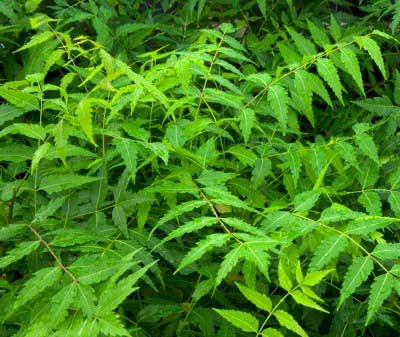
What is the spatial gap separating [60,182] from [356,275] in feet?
2.74

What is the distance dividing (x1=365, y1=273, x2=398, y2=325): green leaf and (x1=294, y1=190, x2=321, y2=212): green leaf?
0.27 metres

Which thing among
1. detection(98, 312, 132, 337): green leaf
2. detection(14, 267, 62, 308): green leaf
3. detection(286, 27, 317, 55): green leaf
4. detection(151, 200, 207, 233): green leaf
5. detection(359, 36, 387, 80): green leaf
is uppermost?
detection(359, 36, 387, 80): green leaf

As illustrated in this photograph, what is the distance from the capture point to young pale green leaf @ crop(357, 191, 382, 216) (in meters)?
1.91

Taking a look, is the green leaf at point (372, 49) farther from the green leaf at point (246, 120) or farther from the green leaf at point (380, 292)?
the green leaf at point (380, 292)

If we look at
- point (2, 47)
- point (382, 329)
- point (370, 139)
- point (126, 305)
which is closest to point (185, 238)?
point (126, 305)

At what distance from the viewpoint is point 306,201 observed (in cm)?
169

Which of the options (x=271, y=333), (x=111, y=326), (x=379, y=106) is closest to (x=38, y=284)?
(x=111, y=326)

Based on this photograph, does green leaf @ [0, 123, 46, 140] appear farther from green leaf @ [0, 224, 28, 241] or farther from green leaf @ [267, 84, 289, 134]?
green leaf @ [267, 84, 289, 134]

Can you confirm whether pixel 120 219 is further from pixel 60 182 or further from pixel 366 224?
pixel 366 224

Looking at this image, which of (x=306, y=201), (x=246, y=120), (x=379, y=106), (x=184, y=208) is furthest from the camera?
(x=379, y=106)

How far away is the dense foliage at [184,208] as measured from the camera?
1503 mm

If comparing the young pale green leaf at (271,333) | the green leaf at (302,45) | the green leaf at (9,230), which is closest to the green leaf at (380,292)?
the young pale green leaf at (271,333)

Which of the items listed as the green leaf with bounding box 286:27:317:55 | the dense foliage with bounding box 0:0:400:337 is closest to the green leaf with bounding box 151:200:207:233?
the dense foliage with bounding box 0:0:400:337

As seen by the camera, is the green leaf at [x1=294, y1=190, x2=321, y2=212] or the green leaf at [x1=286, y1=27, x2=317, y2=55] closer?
the green leaf at [x1=294, y1=190, x2=321, y2=212]
